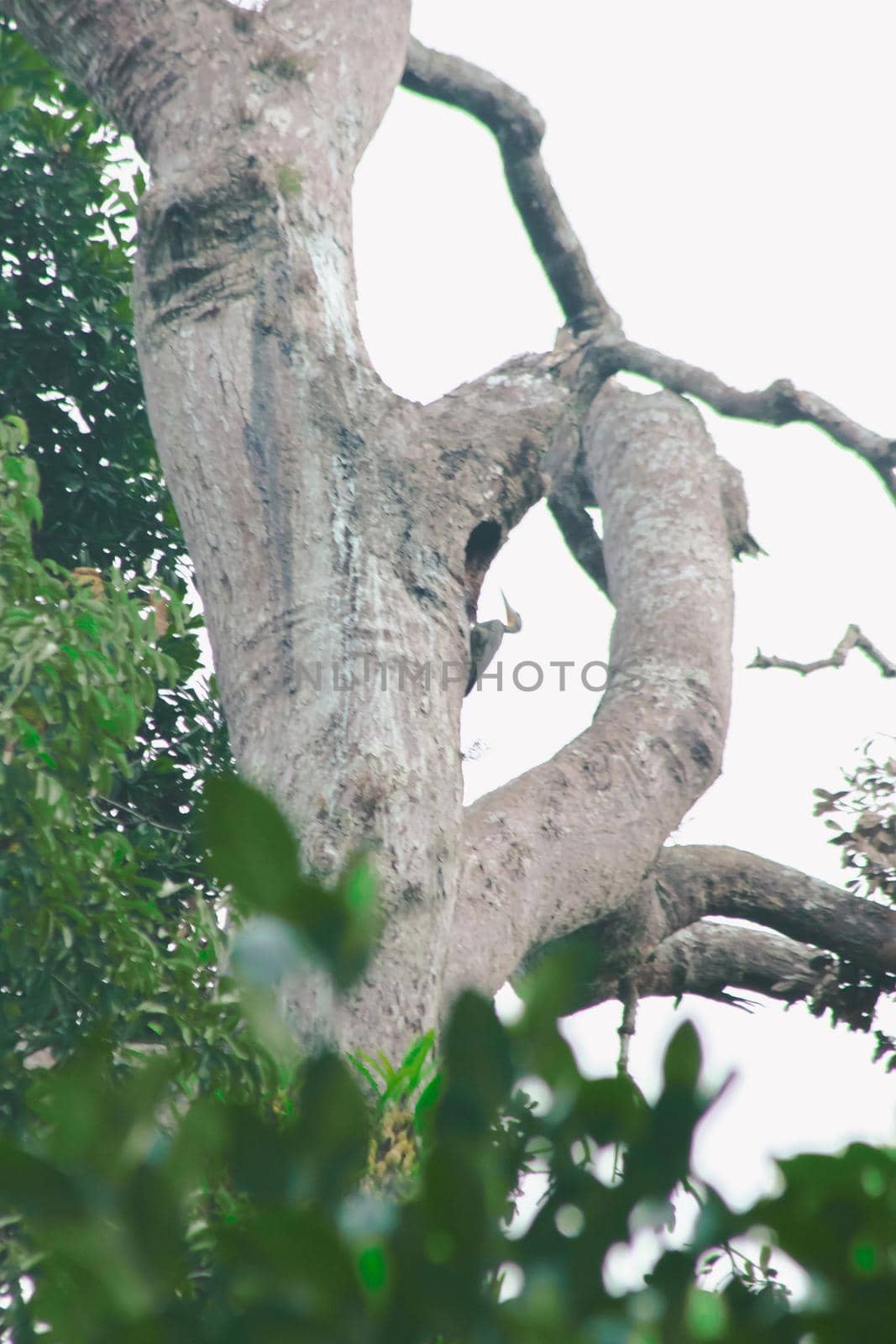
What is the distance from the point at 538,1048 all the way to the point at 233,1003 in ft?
6.41

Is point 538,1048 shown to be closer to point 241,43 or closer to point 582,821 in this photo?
point 582,821

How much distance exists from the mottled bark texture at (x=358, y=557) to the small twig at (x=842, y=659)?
0.60m

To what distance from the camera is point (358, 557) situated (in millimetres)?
3441

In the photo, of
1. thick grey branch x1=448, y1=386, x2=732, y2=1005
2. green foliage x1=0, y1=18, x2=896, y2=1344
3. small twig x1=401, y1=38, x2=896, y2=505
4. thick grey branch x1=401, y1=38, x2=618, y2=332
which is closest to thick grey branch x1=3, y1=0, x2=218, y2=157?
thick grey branch x1=448, y1=386, x2=732, y2=1005

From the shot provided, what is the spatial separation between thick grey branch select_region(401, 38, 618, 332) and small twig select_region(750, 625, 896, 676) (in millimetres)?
2040

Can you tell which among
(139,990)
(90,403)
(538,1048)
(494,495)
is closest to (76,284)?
(90,403)

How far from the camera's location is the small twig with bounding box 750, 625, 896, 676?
5340mm

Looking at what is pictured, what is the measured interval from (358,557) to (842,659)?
2.73 metres

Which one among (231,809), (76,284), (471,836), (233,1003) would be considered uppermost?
(76,284)

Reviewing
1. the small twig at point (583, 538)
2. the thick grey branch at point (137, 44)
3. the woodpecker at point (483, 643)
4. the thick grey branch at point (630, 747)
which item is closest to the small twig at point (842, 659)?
the thick grey branch at point (630, 747)

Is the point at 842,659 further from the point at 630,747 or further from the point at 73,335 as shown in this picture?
the point at 73,335

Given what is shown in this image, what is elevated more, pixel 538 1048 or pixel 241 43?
pixel 241 43

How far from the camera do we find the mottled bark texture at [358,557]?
10.5ft

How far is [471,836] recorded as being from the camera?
12.0 ft
